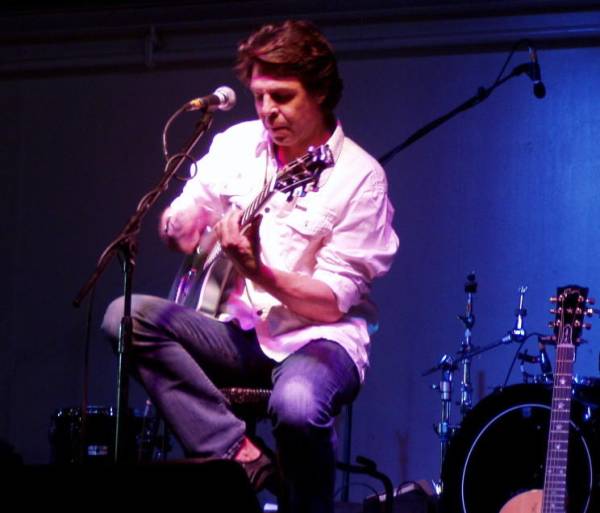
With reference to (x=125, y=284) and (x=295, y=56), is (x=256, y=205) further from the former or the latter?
(x=295, y=56)

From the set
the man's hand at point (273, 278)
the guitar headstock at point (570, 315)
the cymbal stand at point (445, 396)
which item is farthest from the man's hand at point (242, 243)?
the cymbal stand at point (445, 396)

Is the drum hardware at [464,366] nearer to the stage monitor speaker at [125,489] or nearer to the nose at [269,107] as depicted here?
the nose at [269,107]

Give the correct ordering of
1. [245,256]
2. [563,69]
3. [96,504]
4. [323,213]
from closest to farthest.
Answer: [96,504]
[245,256]
[323,213]
[563,69]

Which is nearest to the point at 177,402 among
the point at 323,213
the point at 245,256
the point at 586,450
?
the point at 245,256

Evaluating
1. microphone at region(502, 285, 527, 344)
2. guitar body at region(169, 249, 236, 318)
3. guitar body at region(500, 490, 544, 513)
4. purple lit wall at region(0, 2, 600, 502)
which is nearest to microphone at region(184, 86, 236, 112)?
guitar body at region(169, 249, 236, 318)

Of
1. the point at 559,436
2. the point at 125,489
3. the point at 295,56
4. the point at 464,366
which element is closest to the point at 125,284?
the point at 295,56

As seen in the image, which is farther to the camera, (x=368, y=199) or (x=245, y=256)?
(x=368, y=199)

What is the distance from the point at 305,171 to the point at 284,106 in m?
0.40

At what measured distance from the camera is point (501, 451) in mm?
4223

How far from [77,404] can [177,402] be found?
3111 mm

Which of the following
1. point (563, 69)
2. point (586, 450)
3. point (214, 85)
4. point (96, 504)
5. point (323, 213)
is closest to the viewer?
point (96, 504)

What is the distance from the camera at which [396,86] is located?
577 cm

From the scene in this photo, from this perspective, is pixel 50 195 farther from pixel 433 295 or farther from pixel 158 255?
pixel 433 295

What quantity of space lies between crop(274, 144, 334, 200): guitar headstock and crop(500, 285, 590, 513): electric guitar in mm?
1309
